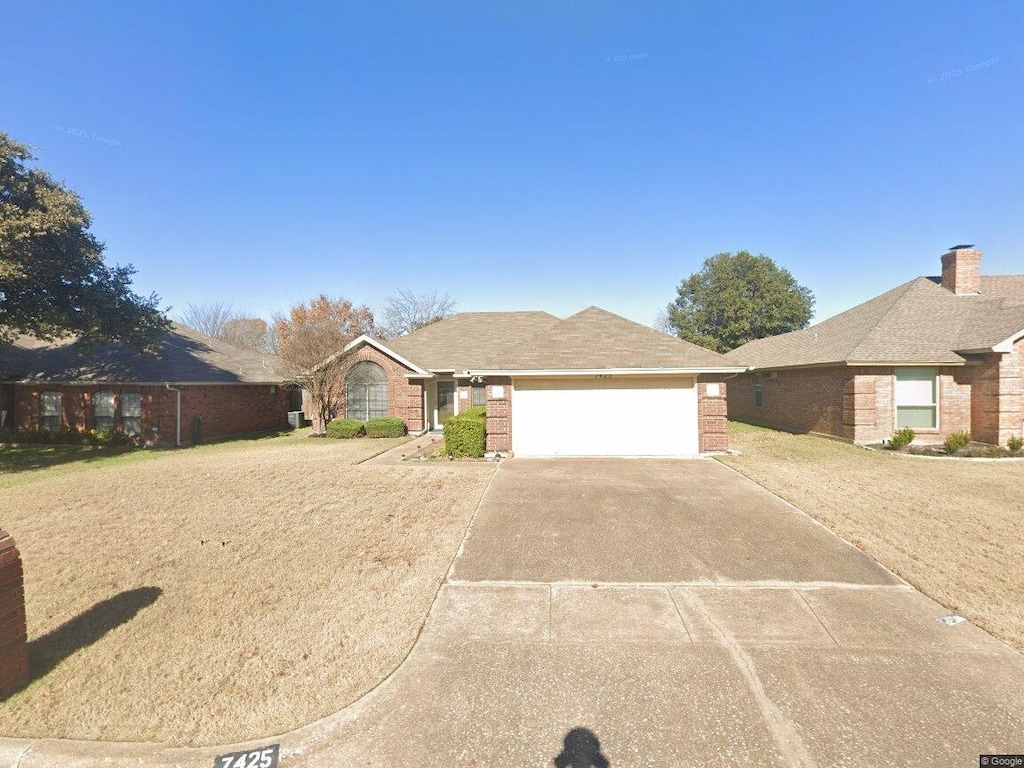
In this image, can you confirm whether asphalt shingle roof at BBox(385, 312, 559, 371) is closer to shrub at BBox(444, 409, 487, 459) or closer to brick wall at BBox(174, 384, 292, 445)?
shrub at BBox(444, 409, 487, 459)

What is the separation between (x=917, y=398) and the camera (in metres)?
14.4

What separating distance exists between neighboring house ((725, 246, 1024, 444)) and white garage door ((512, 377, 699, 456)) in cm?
220

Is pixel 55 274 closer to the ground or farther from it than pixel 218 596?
farther from it

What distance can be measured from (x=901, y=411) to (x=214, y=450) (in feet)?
82.7

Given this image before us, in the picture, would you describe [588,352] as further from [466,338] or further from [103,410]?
[103,410]

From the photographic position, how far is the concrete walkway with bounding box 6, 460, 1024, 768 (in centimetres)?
289

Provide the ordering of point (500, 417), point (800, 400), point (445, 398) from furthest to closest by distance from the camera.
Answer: point (445, 398)
point (800, 400)
point (500, 417)

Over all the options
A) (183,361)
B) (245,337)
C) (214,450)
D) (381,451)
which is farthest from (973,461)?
(245,337)

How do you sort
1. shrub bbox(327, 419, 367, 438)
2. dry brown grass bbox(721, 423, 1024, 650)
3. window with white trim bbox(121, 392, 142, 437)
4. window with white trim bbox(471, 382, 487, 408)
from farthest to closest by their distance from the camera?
window with white trim bbox(471, 382, 487, 408), shrub bbox(327, 419, 367, 438), window with white trim bbox(121, 392, 142, 437), dry brown grass bbox(721, 423, 1024, 650)

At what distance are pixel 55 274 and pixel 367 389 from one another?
10656 mm

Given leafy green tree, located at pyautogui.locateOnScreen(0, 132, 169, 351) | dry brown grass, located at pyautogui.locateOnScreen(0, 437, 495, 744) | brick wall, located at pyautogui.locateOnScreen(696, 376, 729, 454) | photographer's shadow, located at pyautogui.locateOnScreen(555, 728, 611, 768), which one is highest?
leafy green tree, located at pyautogui.locateOnScreen(0, 132, 169, 351)

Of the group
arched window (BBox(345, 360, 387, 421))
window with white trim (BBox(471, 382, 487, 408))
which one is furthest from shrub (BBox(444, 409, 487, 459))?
arched window (BBox(345, 360, 387, 421))

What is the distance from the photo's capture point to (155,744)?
295 cm

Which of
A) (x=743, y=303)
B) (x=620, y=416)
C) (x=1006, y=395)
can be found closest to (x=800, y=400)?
(x=1006, y=395)
